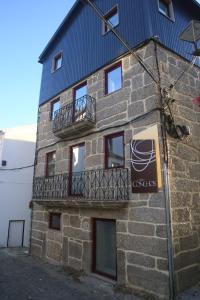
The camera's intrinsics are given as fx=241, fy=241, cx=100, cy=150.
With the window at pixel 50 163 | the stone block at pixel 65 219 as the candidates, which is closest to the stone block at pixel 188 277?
the stone block at pixel 65 219

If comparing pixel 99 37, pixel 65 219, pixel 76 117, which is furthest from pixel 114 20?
pixel 65 219

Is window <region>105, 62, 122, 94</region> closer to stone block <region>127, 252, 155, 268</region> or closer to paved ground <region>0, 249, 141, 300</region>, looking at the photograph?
stone block <region>127, 252, 155, 268</region>

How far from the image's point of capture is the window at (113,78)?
788cm

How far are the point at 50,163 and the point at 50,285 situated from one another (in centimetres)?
490

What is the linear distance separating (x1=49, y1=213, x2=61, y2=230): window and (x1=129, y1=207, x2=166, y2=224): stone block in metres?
3.70

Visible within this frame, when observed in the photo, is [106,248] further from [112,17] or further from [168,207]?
[112,17]

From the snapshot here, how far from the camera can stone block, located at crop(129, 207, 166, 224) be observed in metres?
5.79

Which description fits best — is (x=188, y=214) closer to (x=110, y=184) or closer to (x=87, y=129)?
(x=110, y=184)

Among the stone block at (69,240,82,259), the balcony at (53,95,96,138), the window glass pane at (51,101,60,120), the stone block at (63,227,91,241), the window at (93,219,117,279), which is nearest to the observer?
the window at (93,219,117,279)

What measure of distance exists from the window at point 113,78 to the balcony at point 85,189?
2.77 metres

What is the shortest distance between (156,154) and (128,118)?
1.59 m

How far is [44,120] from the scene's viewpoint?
11141 millimetres

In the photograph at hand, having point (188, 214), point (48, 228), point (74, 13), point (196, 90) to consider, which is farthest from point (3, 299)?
point (74, 13)

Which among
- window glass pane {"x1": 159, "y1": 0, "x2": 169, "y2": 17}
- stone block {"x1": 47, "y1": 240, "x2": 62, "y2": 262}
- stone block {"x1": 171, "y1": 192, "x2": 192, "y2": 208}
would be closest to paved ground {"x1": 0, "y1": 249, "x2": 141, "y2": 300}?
stone block {"x1": 47, "y1": 240, "x2": 62, "y2": 262}
